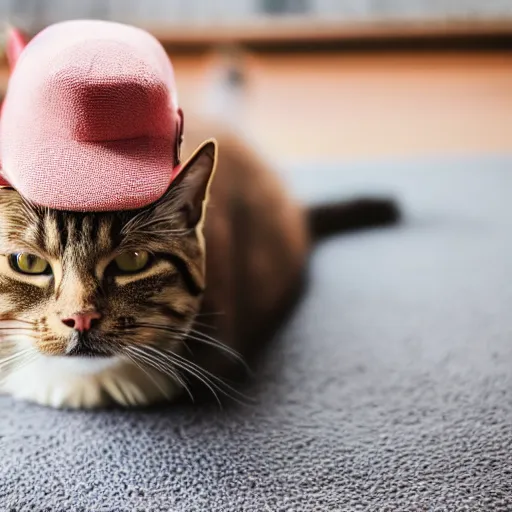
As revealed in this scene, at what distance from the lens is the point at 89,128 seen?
63 centimetres

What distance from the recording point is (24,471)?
71 centimetres

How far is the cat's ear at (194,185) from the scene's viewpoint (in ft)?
2.19

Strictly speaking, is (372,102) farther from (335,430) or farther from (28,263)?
(28,263)

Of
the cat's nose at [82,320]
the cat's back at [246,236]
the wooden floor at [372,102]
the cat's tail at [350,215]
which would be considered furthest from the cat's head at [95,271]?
the wooden floor at [372,102]

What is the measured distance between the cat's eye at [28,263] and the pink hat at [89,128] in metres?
0.07

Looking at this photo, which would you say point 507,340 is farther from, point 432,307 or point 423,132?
point 423,132

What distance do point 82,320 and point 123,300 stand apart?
2.0 inches

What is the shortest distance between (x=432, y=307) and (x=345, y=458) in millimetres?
386

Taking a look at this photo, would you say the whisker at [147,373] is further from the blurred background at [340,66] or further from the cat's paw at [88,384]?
the blurred background at [340,66]

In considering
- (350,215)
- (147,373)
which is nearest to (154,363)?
(147,373)

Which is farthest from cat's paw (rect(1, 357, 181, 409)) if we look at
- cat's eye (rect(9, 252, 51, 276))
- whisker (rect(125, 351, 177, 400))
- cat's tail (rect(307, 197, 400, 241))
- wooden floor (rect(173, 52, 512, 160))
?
wooden floor (rect(173, 52, 512, 160))

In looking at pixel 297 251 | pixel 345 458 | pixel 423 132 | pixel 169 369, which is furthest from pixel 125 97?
pixel 423 132

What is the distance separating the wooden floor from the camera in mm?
1856

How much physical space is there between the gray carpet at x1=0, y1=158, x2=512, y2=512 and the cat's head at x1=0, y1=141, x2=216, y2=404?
0.12m
